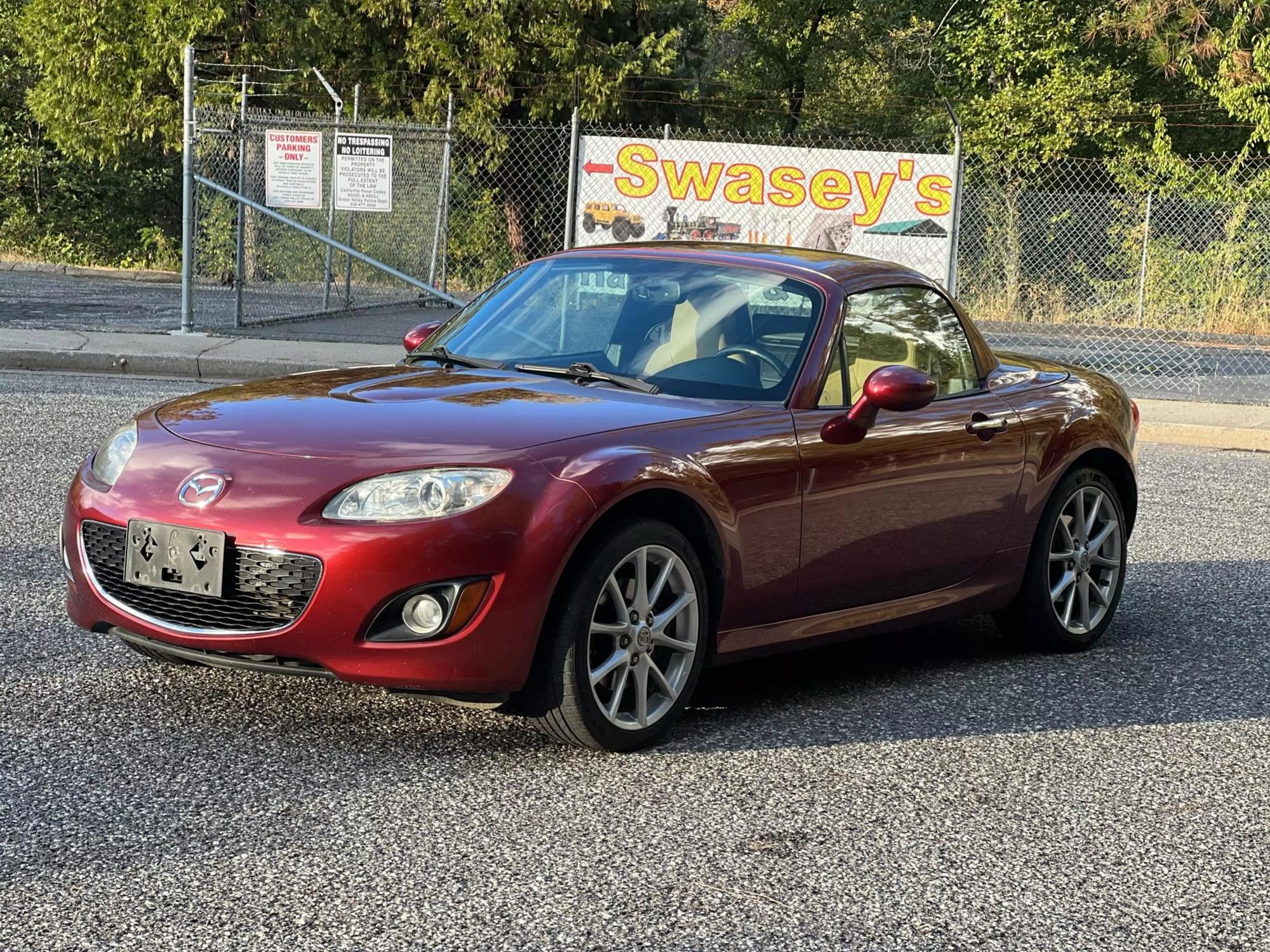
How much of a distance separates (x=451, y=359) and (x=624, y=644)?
5.04ft

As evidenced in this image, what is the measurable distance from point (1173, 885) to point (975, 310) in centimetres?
2026

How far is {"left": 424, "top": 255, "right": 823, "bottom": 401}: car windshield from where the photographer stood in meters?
5.54

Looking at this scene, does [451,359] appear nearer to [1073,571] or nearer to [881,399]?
[881,399]

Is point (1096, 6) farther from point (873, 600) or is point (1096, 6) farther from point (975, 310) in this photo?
point (873, 600)

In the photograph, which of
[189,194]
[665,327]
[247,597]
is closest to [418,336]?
[665,327]

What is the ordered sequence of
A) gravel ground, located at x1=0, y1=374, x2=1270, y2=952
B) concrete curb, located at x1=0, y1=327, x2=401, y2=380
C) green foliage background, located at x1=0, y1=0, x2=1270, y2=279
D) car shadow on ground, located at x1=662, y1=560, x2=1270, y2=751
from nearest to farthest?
gravel ground, located at x1=0, y1=374, x2=1270, y2=952, car shadow on ground, located at x1=662, y1=560, x2=1270, y2=751, concrete curb, located at x1=0, y1=327, x2=401, y2=380, green foliage background, located at x1=0, y1=0, x2=1270, y2=279

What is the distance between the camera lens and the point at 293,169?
57.7 ft

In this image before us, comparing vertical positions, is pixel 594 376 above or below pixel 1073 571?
above

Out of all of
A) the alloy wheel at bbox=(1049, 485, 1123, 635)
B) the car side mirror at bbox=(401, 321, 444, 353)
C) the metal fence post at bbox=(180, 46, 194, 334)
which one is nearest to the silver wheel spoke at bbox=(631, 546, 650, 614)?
the car side mirror at bbox=(401, 321, 444, 353)

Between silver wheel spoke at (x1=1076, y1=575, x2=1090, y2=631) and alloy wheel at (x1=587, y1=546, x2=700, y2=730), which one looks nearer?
alloy wheel at (x1=587, y1=546, x2=700, y2=730)

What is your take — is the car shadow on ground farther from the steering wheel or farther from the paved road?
the paved road

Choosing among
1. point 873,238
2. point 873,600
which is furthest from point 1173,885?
point 873,238

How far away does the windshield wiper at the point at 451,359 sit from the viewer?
5.78 m

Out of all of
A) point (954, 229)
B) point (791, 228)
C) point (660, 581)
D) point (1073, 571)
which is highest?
point (954, 229)
